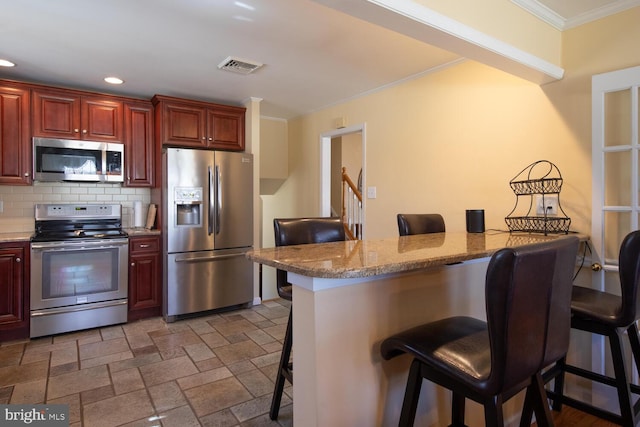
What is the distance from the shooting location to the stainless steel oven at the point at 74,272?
10.3 feet

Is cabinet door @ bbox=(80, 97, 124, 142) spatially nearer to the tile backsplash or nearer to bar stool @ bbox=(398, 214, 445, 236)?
the tile backsplash

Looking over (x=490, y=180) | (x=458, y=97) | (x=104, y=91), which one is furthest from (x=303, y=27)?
(x=104, y=91)

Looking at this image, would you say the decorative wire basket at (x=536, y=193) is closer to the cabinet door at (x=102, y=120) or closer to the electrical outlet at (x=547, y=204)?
the electrical outlet at (x=547, y=204)

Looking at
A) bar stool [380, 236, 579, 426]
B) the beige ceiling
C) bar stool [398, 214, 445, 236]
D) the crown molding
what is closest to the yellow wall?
the crown molding

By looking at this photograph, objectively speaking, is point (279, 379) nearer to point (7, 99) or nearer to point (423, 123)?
point (423, 123)

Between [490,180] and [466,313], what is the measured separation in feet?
4.54

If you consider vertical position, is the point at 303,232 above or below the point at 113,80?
below

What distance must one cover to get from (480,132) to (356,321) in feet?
7.04

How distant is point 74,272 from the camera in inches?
130

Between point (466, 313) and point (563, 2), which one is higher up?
point (563, 2)

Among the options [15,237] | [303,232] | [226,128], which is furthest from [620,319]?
[15,237]

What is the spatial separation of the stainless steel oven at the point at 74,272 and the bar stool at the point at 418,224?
2671mm

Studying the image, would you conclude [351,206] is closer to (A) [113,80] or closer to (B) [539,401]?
(A) [113,80]

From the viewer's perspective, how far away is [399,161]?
11.4 feet
